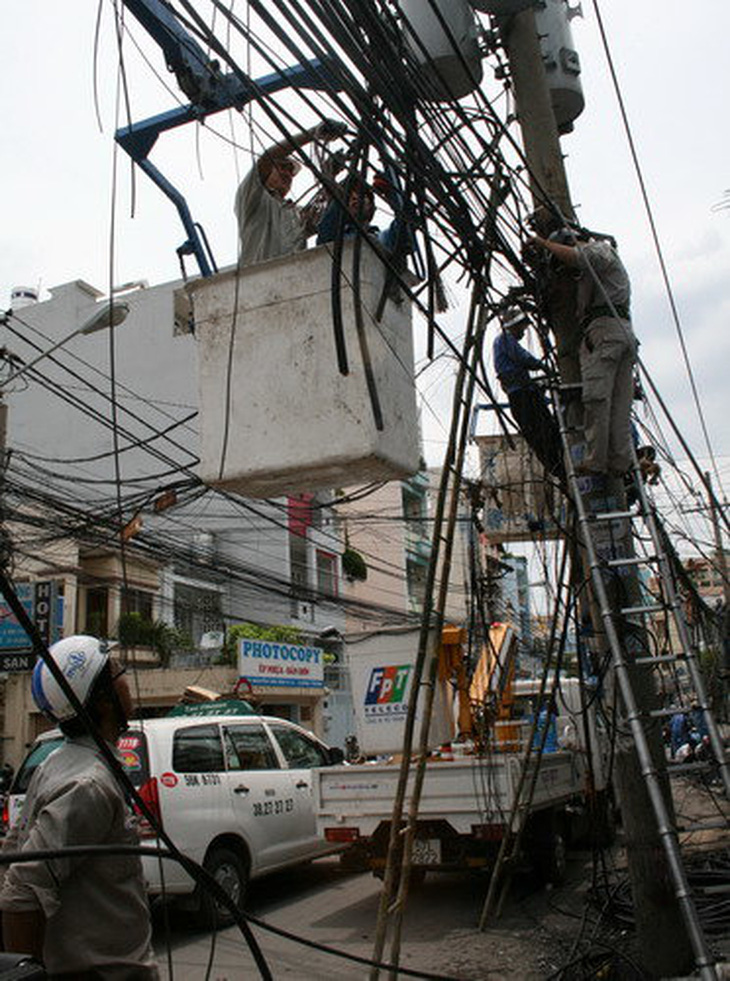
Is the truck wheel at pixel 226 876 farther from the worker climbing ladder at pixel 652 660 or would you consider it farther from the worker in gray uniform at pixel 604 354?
the worker in gray uniform at pixel 604 354

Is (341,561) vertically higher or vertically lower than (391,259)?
higher

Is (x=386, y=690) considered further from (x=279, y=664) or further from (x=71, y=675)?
(x=279, y=664)

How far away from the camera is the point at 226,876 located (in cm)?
667

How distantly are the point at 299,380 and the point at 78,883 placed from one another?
2.09m

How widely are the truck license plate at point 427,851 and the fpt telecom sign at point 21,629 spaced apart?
21.4ft

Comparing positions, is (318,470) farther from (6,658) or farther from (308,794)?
(6,658)

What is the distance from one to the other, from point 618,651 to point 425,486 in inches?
1178

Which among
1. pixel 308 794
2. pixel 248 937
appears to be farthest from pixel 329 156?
pixel 308 794

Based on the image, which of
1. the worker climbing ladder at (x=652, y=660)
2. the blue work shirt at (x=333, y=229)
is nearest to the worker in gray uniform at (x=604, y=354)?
the worker climbing ladder at (x=652, y=660)

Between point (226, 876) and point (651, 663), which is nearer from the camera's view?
point (651, 663)

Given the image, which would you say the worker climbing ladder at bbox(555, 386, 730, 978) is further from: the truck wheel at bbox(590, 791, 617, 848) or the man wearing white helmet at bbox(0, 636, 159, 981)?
the truck wheel at bbox(590, 791, 617, 848)

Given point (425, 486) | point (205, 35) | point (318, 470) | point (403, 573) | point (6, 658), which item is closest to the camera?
point (205, 35)

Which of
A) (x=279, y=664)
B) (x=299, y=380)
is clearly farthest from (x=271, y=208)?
(x=279, y=664)

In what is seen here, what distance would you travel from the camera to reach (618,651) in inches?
162
